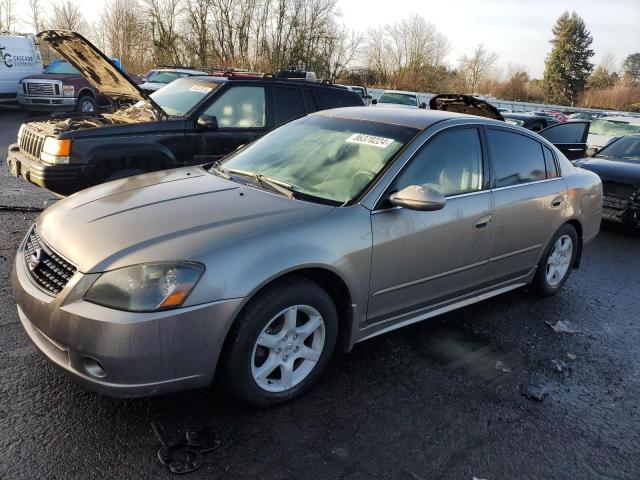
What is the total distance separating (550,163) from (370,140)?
196cm

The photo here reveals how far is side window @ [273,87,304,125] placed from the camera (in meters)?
6.66

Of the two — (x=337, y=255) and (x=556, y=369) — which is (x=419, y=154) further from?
(x=556, y=369)

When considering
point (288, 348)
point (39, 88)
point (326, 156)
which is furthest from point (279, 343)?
point (39, 88)

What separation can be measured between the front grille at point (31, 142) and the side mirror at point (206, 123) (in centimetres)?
159

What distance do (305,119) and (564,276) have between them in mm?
2846

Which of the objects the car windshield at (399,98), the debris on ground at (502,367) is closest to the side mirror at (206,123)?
the debris on ground at (502,367)

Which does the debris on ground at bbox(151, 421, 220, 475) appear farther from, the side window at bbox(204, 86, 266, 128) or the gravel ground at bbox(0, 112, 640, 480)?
the side window at bbox(204, 86, 266, 128)

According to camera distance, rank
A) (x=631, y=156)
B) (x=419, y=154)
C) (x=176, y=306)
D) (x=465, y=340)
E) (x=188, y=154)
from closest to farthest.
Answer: (x=176, y=306) → (x=419, y=154) → (x=465, y=340) → (x=188, y=154) → (x=631, y=156)

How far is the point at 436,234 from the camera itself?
3477 mm

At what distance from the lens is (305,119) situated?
4.28 meters

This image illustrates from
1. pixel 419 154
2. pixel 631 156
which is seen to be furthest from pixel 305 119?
pixel 631 156

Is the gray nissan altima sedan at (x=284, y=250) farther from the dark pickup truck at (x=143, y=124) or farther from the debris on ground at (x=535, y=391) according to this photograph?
the dark pickup truck at (x=143, y=124)

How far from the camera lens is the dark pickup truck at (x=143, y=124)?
5.41m

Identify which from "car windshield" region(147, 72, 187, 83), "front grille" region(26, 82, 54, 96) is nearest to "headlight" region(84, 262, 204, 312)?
"front grille" region(26, 82, 54, 96)
